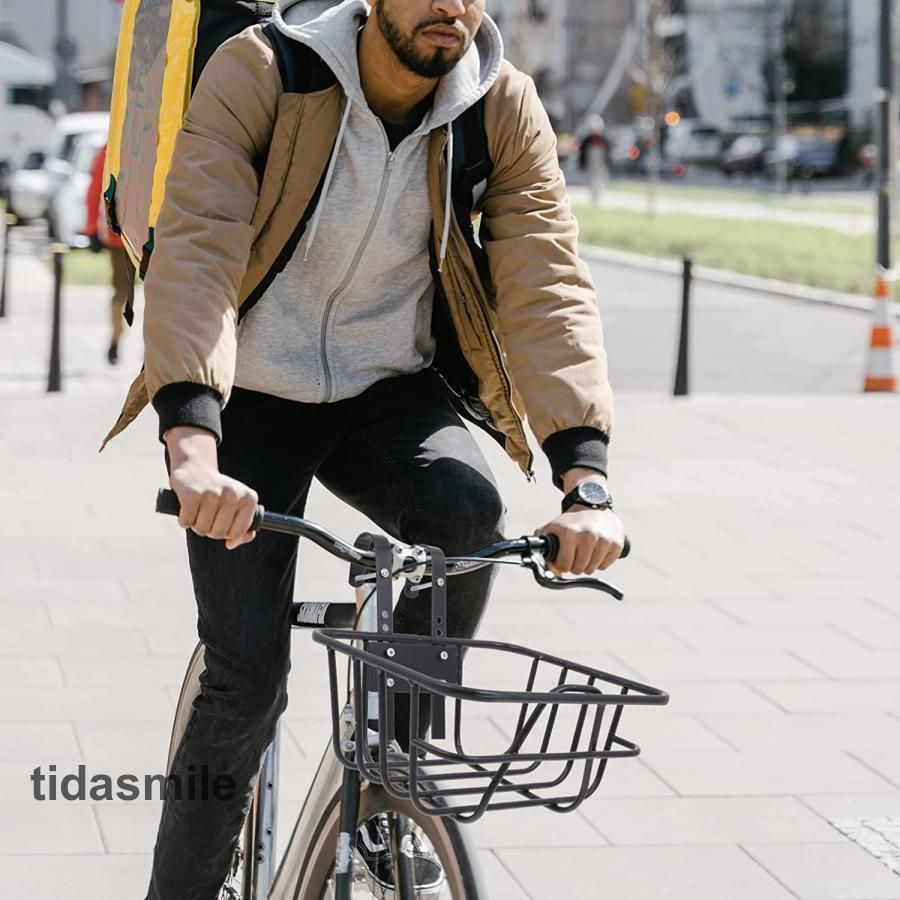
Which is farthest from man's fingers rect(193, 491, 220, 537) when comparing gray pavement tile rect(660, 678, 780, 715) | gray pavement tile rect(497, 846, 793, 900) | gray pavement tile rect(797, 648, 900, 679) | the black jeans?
gray pavement tile rect(797, 648, 900, 679)

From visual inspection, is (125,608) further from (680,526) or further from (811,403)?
(811,403)

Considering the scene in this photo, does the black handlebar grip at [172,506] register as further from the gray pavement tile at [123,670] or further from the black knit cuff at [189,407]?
the gray pavement tile at [123,670]

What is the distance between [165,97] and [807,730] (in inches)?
113

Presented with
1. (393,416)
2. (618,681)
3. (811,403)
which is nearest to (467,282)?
(393,416)

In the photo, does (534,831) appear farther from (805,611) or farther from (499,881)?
(805,611)

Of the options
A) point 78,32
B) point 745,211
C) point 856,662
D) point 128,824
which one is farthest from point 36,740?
point 78,32

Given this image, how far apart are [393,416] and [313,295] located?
0.77ft

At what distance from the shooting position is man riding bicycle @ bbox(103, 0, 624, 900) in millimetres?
3092

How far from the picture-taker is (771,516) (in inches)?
336

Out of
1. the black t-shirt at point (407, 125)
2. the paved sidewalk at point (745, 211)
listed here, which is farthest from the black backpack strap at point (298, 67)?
the paved sidewalk at point (745, 211)

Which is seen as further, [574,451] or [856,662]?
[856,662]

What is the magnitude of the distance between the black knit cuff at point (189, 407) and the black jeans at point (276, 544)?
0.35 meters

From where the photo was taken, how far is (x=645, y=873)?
14.5ft

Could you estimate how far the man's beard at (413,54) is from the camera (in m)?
3.12
